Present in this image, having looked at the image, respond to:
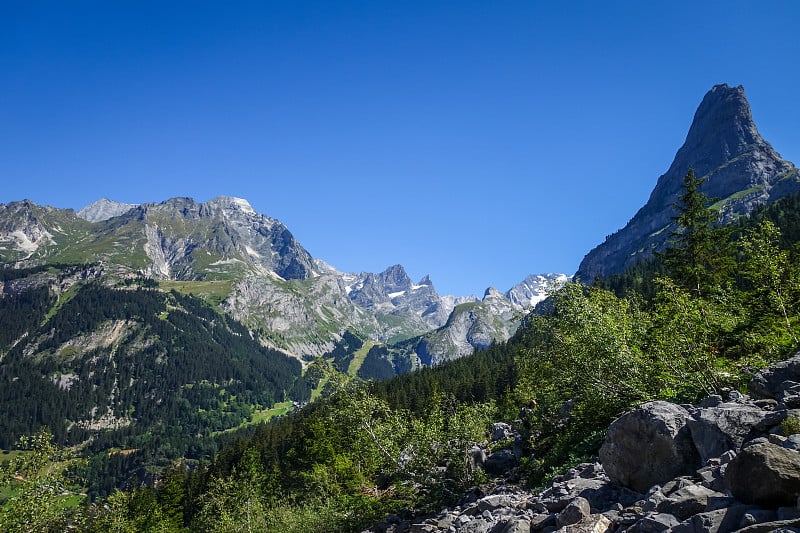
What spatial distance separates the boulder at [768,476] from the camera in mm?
7445

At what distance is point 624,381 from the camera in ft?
69.8

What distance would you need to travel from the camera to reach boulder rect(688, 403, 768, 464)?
11.9 metres

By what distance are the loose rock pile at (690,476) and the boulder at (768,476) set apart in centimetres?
2

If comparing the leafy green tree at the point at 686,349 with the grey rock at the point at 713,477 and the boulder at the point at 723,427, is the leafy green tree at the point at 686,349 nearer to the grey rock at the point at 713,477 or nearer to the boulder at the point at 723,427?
the boulder at the point at 723,427

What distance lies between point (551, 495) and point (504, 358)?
152789 millimetres

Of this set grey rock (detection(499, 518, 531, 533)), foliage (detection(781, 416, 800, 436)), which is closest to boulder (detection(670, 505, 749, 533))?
foliage (detection(781, 416, 800, 436))

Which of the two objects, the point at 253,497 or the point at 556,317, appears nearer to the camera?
the point at 556,317

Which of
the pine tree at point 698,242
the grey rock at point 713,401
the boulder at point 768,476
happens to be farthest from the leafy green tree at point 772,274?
the pine tree at point 698,242

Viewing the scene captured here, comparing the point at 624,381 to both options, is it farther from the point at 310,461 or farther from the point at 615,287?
the point at 615,287

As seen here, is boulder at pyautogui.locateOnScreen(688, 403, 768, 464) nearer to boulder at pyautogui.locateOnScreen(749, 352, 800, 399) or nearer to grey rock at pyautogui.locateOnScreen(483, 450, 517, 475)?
boulder at pyautogui.locateOnScreen(749, 352, 800, 399)

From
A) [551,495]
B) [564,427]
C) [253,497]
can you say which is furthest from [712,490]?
[253,497]

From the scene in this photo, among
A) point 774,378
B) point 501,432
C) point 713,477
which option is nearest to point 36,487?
point 713,477

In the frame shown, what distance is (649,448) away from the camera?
1405 centimetres

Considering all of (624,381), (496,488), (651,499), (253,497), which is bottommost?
(253,497)
